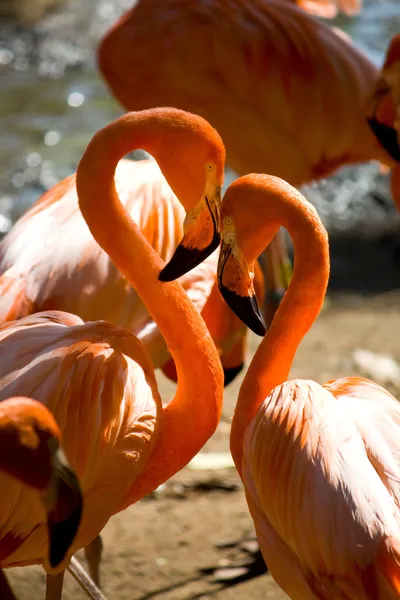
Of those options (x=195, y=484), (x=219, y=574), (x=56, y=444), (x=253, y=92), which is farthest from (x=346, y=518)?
(x=253, y=92)

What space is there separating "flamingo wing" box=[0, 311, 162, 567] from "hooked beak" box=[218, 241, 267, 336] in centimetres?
35

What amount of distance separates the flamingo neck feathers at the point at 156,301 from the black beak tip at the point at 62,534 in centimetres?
48

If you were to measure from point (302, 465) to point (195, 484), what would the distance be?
6.05ft

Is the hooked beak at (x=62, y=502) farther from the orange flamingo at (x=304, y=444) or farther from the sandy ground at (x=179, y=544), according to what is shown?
the sandy ground at (x=179, y=544)

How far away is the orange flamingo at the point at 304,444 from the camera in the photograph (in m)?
2.59

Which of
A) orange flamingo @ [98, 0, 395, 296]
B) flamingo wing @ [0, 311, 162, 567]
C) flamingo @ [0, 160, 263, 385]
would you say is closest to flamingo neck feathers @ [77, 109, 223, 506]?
flamingo wing @ [0, 311, 162, 567]

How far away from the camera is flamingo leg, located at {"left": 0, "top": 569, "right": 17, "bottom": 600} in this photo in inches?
142

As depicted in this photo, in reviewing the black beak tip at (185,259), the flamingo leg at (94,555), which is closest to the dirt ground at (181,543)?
the flamingo leg at (94,555)

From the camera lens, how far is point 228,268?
3.02 m

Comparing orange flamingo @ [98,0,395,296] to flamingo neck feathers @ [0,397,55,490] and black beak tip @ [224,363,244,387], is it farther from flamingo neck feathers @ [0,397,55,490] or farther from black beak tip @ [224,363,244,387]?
flamingo neck feathers @ [0,397,55,490]

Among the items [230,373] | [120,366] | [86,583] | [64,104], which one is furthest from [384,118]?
[64,104]

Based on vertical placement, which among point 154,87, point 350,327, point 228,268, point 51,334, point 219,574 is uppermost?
point 228,268

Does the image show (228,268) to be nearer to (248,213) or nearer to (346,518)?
(248,213)

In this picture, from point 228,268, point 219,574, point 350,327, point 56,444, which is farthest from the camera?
point 350,327
